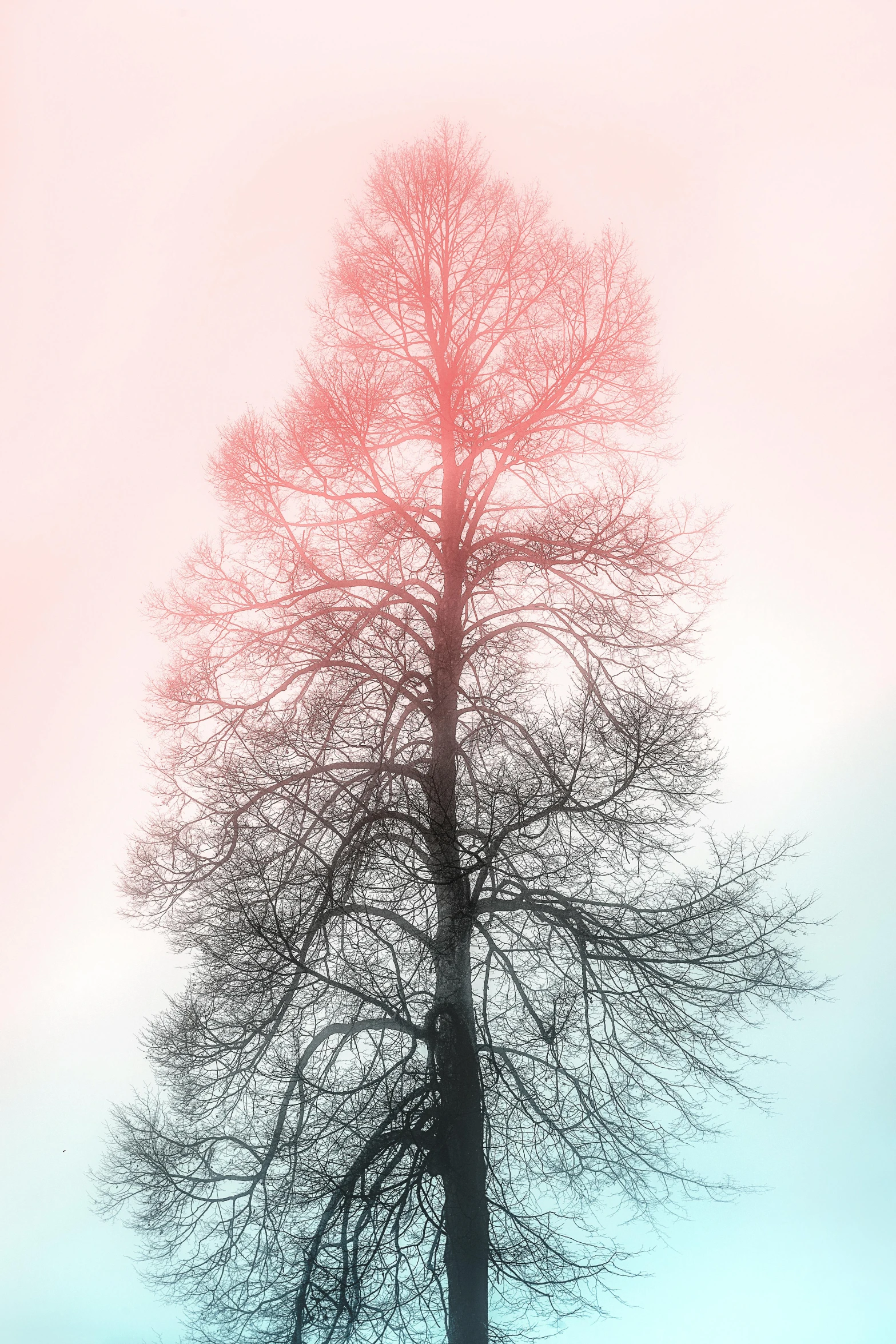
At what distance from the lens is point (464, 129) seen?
627cm

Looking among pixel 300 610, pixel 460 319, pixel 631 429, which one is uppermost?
pixel 460 319

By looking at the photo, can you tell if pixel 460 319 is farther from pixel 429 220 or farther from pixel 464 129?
pixel 464 129

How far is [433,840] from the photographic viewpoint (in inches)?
198

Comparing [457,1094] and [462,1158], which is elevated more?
[457,1094]

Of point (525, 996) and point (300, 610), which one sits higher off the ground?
point (300, 610)

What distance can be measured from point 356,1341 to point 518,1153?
1.03 m

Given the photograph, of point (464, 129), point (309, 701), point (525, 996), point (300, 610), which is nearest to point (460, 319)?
point (464, 129)

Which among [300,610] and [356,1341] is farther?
[300,610]

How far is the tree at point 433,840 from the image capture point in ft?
16.1

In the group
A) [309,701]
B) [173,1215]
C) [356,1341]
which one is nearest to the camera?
[356,1341]

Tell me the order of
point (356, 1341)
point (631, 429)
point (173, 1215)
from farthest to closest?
point (631, 429)
point (173, 1215)
point (356, 1341)

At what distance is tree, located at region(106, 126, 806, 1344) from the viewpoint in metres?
4.91

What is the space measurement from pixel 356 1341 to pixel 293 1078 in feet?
3.68

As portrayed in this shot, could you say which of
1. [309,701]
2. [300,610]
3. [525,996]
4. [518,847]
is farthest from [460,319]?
[525,996]
